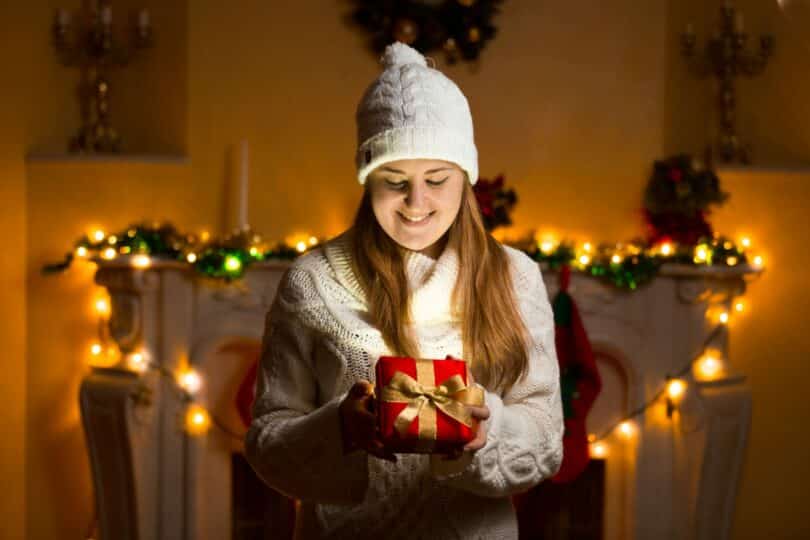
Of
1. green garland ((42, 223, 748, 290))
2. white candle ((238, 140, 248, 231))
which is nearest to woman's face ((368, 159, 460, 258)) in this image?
green garland ((42, 223, 748, 290))

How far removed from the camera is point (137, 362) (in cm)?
365

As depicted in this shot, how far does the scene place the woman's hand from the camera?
1375mm

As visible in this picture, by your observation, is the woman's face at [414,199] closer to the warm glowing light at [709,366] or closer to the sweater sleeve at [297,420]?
the sweater sleeve at [297,420]

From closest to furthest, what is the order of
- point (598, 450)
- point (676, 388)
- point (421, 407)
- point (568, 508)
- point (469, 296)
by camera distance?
point (421, 407) → point (469, 296) → point (676, 388) → point (598, 450) → point (568, 508)

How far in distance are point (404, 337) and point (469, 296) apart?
0.10 m

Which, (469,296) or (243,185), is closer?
(469,296)

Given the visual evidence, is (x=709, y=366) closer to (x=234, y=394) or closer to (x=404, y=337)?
(x=234, y=394)

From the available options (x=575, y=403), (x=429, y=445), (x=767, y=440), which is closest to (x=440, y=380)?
(x=429, y=445)

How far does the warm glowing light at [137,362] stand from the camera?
143 inches

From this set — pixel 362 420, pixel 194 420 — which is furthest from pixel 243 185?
pixel 362 420

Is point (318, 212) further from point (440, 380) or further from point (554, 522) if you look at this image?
point (440, 380)

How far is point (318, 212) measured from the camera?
3762 mm

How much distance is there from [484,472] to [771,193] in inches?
101

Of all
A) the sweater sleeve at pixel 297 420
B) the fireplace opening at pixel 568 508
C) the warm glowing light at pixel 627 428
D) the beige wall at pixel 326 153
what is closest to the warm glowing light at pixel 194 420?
the beige wall at pixel 326 153
